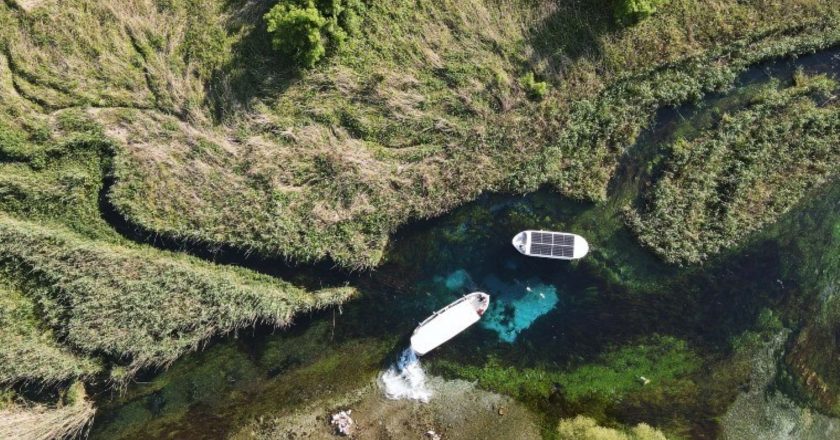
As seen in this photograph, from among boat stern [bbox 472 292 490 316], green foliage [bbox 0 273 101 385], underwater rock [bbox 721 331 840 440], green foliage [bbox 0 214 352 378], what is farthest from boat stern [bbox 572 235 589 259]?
green foliage [bbox 0 273 101 385]

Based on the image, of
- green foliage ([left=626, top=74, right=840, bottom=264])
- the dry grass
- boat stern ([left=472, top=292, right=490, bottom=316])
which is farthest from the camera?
boat stern ([left=472, top=292, right=490, bottom=316])


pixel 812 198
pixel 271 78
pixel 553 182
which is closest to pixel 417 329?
pixel 553 182

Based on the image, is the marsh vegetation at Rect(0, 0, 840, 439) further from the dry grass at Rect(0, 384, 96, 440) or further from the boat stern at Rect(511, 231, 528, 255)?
the boat stern at Rect(511, 231, 528, 255)

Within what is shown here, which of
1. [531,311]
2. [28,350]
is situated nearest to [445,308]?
[531,311]

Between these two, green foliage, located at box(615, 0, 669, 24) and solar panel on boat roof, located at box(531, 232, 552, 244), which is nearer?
green foliage, located at box(615, 0, 669, 24)

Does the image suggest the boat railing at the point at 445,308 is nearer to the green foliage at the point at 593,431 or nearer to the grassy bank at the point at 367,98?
the grassy bank at the point at 367,98

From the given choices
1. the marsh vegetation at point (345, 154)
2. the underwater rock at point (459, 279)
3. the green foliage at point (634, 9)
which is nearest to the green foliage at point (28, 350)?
the marsh vegetation at point (345, 154)

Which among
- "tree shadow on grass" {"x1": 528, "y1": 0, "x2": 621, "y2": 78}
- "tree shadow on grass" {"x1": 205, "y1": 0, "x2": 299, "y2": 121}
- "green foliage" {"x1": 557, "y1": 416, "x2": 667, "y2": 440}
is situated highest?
"tree shadow on grass" {"x1": 205, "y1": 0, "x2": 299, "y2": 121}
